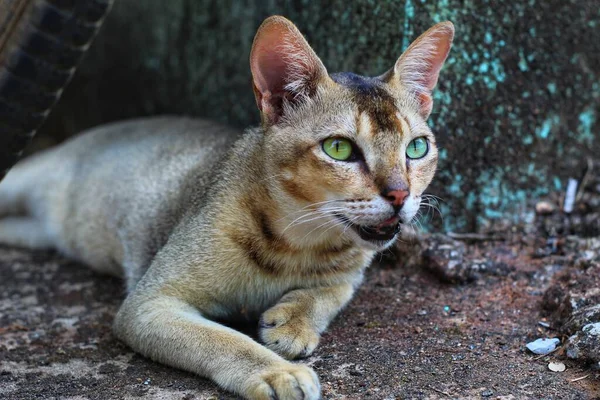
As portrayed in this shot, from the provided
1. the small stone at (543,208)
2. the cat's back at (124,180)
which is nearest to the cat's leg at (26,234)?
the cat's back at (124,180)

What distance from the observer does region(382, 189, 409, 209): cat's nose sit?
132 inches

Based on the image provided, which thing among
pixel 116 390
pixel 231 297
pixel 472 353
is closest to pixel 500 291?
pixel 472 353

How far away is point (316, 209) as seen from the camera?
361 cm

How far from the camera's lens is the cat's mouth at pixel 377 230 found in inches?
136

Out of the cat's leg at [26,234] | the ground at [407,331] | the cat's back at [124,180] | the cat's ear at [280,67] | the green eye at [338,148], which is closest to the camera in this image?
the ground at [407,331]

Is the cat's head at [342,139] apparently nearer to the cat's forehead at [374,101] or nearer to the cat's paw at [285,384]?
the cat's forehead at [374,101]

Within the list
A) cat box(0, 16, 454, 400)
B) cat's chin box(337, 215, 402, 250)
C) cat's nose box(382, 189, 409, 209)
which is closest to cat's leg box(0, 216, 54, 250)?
cat box(0, 16, 454, 400)

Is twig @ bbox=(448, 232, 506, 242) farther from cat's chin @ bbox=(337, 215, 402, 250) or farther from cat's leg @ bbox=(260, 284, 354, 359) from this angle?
cat's chin @ bbox=(337, 215, 402, 250)

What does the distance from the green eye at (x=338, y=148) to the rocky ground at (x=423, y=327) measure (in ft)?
3.18

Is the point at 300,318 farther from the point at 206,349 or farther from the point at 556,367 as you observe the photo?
the point at 556,367

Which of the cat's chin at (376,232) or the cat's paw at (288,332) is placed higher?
the cat's chin at (376,232)

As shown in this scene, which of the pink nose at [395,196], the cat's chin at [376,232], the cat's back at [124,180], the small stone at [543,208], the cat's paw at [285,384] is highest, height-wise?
the pink nose at [395,196]

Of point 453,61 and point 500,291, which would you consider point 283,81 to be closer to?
point 453,61

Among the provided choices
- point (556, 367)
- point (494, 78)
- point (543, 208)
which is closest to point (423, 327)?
point (556, 367)
